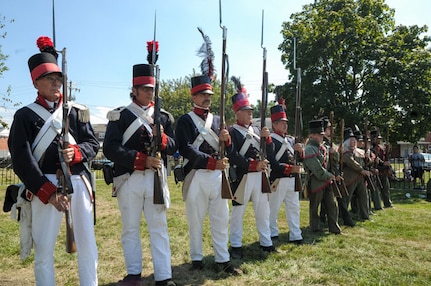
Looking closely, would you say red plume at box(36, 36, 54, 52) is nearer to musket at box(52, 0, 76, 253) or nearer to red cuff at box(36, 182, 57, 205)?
musket at box(52, 0, 76, 253)

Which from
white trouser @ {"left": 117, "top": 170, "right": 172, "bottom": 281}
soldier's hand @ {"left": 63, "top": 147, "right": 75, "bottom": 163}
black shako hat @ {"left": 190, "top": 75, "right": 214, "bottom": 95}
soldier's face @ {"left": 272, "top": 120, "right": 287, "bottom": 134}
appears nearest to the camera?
soldier's hand @ {"left": 63, "top": 147, "right": 75, "bottom": 163}

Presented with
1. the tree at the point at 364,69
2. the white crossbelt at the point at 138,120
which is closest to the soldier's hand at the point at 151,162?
the white crossbelt at the point at 138,120

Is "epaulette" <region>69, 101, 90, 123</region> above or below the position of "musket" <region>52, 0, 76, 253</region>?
above

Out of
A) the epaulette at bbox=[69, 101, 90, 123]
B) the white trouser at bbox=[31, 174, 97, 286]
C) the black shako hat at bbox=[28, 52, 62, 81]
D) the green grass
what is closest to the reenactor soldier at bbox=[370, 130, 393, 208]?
the green grass

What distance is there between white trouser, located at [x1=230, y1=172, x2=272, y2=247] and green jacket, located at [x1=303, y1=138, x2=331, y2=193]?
1809 mm

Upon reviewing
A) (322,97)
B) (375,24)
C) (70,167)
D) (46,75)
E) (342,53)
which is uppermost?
(375,24)

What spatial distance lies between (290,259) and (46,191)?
12.9 ft

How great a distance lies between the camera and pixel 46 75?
151 inches

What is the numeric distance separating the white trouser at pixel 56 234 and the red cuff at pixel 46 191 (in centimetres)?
15

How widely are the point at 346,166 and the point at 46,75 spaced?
7689 mm

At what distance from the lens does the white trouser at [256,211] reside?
6.21 m

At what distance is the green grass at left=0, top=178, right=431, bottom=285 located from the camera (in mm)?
5148

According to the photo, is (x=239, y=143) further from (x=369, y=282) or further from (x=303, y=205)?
(x=303, y=205)

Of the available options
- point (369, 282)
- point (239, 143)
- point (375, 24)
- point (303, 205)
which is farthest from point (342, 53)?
point (369, 282)
